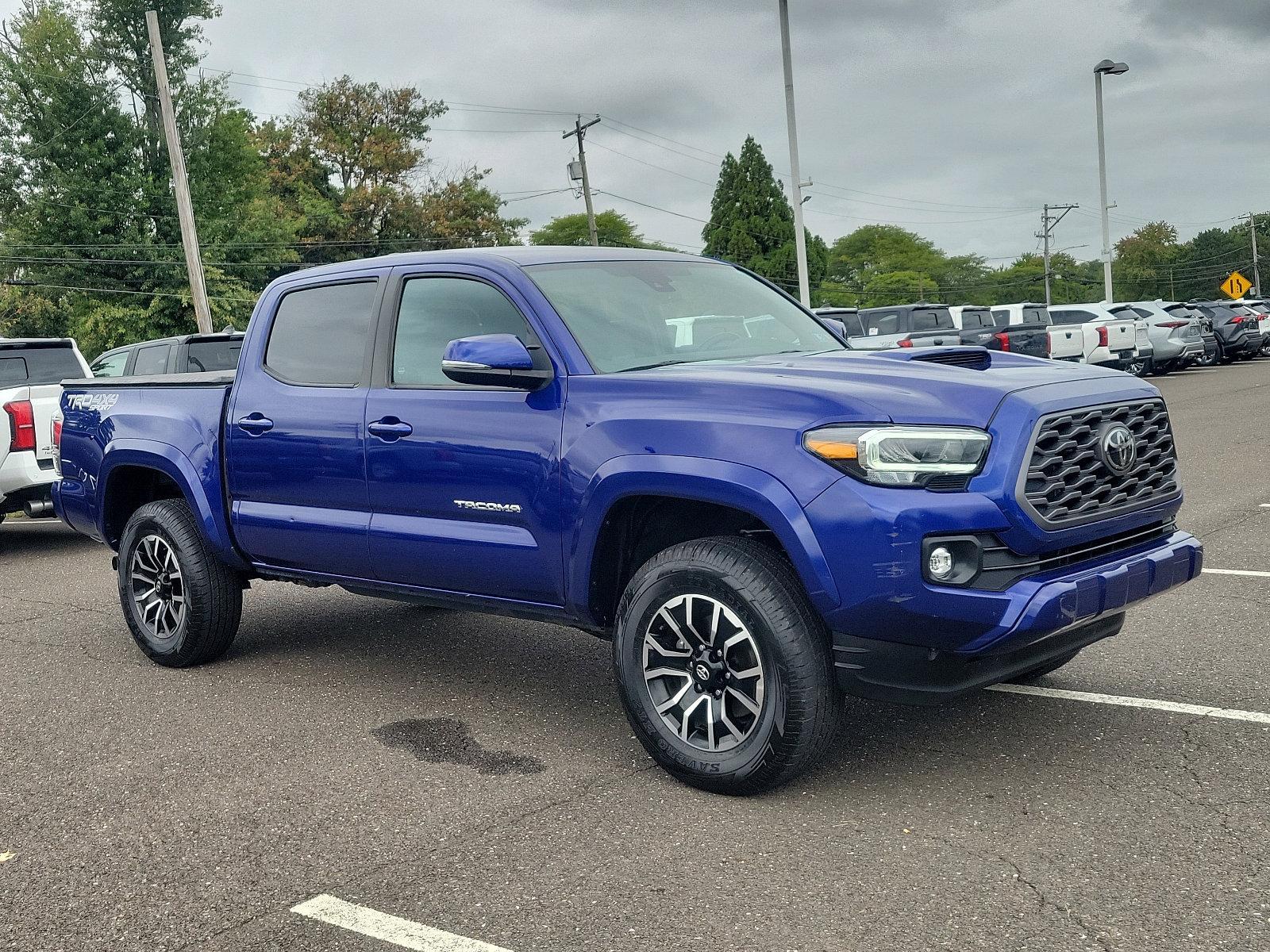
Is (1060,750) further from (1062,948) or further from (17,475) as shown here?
(17,475)

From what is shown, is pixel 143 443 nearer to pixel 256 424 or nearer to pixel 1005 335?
→ pixel 256 424

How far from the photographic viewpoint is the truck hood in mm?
3842

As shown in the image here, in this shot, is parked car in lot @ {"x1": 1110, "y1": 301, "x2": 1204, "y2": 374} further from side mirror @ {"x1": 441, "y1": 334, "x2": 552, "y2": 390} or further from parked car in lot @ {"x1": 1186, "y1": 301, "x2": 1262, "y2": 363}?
side mirror @ {"x1": 441, "y1": 334, "x2": 552, "y2": 390}

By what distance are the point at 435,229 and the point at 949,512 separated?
194 feet

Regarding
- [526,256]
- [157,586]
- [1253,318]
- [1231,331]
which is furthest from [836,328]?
[1253,318]

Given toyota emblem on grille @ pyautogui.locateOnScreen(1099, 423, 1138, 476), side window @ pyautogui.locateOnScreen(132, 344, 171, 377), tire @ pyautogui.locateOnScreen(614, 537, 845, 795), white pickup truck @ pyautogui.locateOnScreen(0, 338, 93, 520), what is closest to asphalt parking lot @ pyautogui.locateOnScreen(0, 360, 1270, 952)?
tire @ pyautogui.locateOnScreen(614, 537, 845, 795)

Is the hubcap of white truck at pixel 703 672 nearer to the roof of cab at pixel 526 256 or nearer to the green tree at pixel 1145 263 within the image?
the roof of cab at pixel 526 256

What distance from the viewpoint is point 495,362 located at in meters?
4.44

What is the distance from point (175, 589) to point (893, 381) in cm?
395

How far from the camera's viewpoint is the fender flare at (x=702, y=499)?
12.7 feet

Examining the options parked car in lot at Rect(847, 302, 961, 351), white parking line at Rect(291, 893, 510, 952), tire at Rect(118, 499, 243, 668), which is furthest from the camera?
parked car in lot at Rect(847, 302, 961, 351)

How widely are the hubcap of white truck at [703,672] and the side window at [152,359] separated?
11.1m

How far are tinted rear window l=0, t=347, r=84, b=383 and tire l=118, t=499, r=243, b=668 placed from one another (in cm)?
555

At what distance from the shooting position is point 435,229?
60.6 meters
